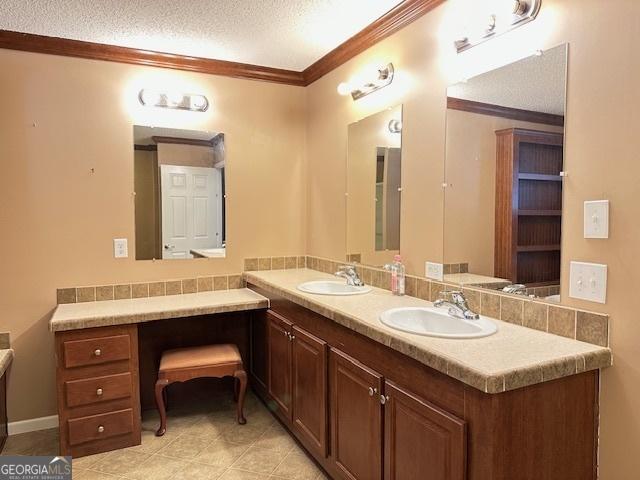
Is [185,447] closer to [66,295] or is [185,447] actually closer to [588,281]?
[66,295]

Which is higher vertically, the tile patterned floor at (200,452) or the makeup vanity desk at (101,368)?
the makeup vanity desk at (101,368)

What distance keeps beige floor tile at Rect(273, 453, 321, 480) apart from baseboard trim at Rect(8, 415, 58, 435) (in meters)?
1.53

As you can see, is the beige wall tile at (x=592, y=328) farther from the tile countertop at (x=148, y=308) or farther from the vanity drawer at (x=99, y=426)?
the vanity drawer at (x=99, y=426)

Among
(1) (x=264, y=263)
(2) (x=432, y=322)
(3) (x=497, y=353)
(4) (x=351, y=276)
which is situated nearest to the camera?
(3) (x=497, y=353)

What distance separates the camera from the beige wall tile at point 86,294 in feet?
9.21

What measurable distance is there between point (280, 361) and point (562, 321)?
158 cm

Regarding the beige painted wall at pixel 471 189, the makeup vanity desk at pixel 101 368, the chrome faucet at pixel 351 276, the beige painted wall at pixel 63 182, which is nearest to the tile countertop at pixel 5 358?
the beige painted wall at pixel 63 182

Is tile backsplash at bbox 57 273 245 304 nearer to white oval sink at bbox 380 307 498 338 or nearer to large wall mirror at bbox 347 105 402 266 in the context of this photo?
large wall mirror at bbox 347 105 402 266

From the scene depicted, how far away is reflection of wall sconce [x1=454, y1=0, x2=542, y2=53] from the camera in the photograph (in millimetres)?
1657

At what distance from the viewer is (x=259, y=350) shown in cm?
305

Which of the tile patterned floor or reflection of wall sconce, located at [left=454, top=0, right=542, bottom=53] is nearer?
reflection of wall sconce, located at [left=454, top=0, right=542, bottom=53]

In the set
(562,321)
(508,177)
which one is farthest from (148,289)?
(562,321)

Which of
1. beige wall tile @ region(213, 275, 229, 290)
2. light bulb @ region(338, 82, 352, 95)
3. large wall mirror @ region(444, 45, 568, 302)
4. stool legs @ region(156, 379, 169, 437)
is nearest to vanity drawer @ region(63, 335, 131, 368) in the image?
stool legs @ region(156, 379, 169, 437)

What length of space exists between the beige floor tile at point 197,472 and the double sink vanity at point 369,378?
44cm
